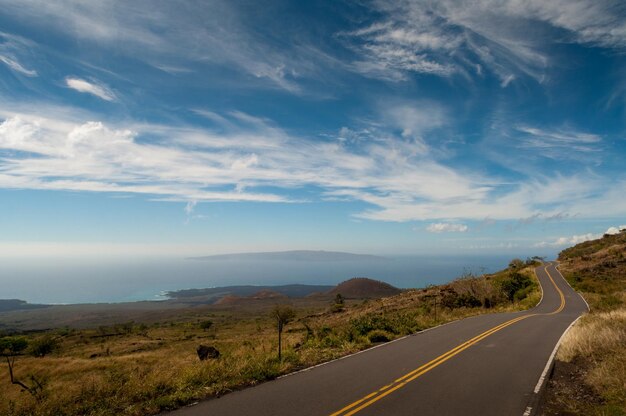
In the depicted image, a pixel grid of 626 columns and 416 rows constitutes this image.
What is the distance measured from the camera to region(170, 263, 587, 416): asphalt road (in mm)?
9148

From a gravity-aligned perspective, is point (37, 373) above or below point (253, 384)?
below

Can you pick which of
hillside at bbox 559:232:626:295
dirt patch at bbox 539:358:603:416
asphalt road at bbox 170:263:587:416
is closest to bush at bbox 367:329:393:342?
asphalt road at bbox 170:263:587:416

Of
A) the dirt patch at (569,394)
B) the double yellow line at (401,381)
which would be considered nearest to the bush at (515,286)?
the double yellow line at (401,381)

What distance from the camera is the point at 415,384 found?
11133 mm

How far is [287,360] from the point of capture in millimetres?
14312

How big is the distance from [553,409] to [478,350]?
Answer: 23.7 feet

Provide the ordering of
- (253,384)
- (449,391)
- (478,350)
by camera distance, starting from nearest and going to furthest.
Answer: (449,391) → (253,384) → (478,350)

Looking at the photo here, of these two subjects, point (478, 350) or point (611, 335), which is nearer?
point (611, 335)

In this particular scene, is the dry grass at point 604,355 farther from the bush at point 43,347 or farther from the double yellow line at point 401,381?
the bush at point 43,347

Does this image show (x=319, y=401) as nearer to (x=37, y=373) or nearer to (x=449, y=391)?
(x=449, y=391)

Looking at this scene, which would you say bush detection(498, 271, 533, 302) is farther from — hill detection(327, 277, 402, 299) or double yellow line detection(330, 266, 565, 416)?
hill detection(327, 277, 402, 299)

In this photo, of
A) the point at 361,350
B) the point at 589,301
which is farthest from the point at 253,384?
the point at 589,301

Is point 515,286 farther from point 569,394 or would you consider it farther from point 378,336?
point 569,394

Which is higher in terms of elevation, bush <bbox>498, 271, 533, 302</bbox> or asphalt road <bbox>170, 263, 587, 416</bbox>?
asphalt road <bbox>170, 263, 587, 416</bbox>
